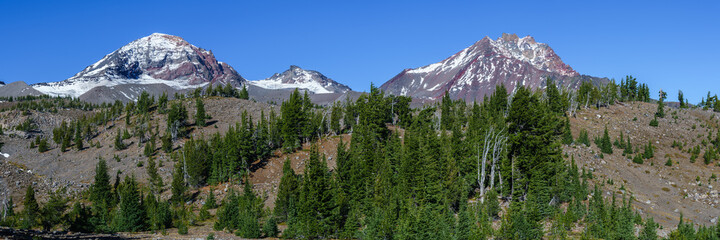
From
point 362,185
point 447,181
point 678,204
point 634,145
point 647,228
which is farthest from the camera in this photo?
point 634,145

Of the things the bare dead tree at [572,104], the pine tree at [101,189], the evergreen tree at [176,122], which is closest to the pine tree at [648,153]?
the bare dead tree at [572,104]

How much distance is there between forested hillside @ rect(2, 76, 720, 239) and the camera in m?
46.1

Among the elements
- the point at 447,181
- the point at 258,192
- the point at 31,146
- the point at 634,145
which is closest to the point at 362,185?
the point at 447,181

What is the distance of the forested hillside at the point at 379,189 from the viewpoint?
1813 inches

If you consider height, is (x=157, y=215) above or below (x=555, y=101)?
below

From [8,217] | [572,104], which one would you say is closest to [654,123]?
[572,104]

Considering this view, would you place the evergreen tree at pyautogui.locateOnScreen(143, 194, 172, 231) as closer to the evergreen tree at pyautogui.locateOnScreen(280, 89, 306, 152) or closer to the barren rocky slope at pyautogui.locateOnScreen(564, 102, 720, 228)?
the evergreen tree at pyautogui.locateOnScreen(280, 89, 306, 152)

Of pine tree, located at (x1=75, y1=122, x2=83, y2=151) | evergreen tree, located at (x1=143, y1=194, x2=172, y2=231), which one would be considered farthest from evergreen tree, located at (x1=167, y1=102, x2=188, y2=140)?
evergreen tree, located at (x1=143, y1=194, x2=172, y2=231)

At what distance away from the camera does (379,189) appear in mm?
→ 58031

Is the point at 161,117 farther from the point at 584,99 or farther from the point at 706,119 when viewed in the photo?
the point at 706,119

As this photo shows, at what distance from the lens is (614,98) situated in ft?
425

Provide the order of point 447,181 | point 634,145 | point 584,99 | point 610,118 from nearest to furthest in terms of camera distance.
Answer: point 447,181
point 634,145
point 610,118
point 584,99

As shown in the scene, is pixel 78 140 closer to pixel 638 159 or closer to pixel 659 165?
pixel 638 159

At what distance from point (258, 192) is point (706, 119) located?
102768mm
